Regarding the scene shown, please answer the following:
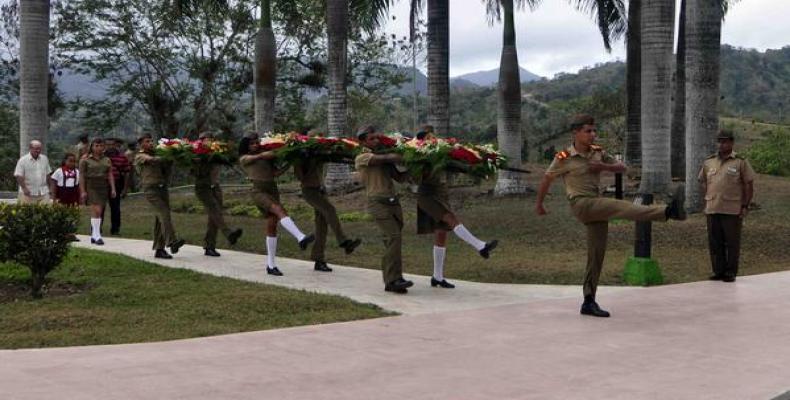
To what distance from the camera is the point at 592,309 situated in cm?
799

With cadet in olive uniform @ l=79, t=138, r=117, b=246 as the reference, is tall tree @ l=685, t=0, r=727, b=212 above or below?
above

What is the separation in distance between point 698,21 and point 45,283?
482 inches

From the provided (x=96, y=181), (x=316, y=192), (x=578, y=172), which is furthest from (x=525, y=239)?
(x=96, y=181)

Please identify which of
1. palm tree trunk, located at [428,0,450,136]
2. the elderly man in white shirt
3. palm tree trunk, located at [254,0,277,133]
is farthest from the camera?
palm tree trunk, located at [254,0,277,133]

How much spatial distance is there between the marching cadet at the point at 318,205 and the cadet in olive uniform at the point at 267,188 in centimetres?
36

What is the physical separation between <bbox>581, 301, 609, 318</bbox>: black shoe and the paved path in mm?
112

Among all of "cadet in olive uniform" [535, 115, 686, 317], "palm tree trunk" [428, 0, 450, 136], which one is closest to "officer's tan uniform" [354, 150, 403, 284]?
"cadet in olive uniform" [535, 115, 686, 317]

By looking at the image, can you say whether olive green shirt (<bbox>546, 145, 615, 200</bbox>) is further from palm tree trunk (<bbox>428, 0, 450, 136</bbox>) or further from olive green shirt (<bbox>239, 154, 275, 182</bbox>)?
palm tree trunk (<bbox>428, 0, 450, 136</bbox>)

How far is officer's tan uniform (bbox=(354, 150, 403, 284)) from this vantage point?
365 inches

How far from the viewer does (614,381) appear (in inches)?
219

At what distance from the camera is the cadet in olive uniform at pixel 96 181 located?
14.0 metres

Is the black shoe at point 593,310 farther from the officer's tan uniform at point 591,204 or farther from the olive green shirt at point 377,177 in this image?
the olive green shirt at point 377,177

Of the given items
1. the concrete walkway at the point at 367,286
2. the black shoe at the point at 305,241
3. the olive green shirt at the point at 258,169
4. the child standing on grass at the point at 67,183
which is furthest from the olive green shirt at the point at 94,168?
the black shoe at the point at 305,241

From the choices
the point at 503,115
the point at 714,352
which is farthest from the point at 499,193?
the point at 714,352
